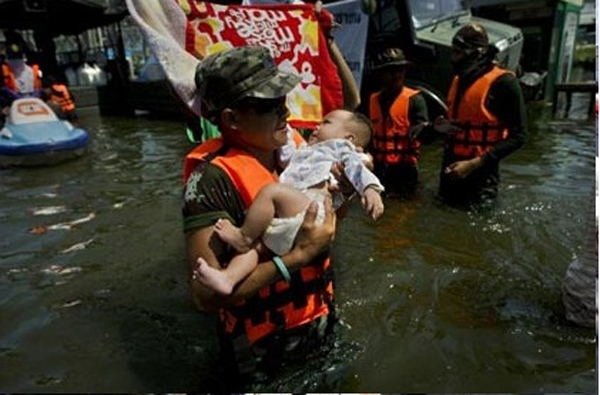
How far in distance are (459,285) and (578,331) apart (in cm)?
87

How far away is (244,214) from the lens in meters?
1.97

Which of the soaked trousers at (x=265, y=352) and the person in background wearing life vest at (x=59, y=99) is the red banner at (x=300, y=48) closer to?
the soaked trousers at (x=265, y=352)

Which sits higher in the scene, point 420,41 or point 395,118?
point 420,41

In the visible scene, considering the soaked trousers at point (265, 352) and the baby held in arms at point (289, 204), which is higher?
the baby held in arms at point (289, 204)

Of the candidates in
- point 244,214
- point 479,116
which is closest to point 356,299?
point 244,214

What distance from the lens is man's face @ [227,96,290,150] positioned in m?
1.95

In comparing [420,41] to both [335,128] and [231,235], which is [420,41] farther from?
[231,235]

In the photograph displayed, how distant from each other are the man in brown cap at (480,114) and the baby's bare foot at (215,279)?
293 centimetres

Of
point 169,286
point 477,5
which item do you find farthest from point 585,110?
point 169,286

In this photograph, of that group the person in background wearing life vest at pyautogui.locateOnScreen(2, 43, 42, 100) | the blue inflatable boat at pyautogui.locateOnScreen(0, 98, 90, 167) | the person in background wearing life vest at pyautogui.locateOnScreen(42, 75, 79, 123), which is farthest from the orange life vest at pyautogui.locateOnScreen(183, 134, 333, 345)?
the person in background wearing life vest at pyautogui.locateOnScreen(42, 75, 79, 123)

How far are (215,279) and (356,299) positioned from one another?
184 cm

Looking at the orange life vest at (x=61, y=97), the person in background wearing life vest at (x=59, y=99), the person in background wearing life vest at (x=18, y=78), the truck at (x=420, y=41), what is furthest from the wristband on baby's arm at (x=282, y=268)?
the orange life vest at (x=61, y=97)

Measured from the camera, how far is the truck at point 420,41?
8094 mm

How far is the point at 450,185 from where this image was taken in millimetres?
4727
